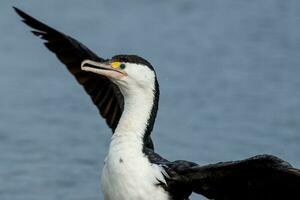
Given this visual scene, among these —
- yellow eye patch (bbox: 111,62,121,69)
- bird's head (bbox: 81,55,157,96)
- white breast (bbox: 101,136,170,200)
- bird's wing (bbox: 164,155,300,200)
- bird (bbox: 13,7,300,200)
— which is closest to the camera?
bird's wing (bbox: 164,155,300,200)

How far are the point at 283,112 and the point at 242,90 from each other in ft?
2.27

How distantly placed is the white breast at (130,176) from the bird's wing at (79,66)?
1641mm

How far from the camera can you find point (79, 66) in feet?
45.3

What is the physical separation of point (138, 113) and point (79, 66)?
1.94 metres

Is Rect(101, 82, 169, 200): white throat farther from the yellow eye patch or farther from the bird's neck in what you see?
the yellow eye patch

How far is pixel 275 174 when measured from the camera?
11.1 m

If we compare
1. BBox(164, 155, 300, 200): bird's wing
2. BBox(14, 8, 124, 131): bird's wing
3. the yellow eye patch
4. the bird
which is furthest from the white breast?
BBox(14, 8, 124, 131): bird's wing

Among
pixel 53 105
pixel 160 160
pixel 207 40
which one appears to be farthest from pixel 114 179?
pixel 207 40

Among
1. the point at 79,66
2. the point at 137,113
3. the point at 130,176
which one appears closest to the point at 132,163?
the point at 130,176

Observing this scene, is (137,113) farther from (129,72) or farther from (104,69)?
(104,69)

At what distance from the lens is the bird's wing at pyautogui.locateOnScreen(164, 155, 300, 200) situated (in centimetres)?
1100

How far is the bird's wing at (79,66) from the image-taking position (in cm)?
1357

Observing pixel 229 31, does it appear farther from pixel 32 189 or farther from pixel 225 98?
pixel 32 189

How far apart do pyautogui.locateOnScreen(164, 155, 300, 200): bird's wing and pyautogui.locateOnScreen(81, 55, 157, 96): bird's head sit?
0.71 m
